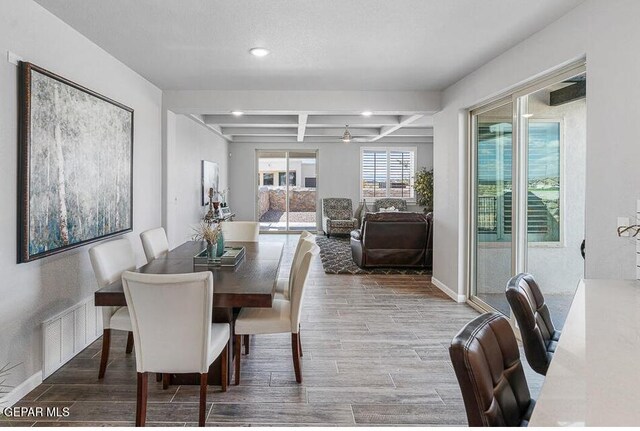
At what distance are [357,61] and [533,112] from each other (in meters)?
1.65

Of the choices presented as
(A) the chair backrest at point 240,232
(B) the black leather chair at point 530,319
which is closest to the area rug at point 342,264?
(A) the chair backrest at point 240,232

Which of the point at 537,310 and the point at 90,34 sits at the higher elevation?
the point at 90,34

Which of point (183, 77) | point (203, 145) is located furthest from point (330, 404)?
point (203, 145)

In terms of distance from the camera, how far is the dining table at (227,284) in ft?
7.39

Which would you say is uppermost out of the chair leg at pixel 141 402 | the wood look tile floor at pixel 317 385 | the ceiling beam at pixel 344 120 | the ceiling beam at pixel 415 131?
the ceiling beam at pixel 415 131

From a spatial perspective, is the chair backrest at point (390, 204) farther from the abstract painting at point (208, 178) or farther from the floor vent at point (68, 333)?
the floor vent at point (68, 333)

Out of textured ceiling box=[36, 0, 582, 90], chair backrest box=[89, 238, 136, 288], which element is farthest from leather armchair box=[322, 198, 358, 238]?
chair backrest box=[89, 238, 136, 288]

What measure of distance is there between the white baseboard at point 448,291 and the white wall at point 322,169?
5.64 meters

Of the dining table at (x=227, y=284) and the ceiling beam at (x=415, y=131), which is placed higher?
the ceiling beam at (x=415, y=131)

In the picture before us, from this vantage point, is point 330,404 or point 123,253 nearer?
point 330,404

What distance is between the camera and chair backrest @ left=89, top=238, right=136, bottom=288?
270 cm

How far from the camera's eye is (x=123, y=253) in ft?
10.1

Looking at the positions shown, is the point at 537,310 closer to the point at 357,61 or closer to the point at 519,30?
the point at 519,30

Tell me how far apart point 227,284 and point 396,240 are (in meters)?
4.38
